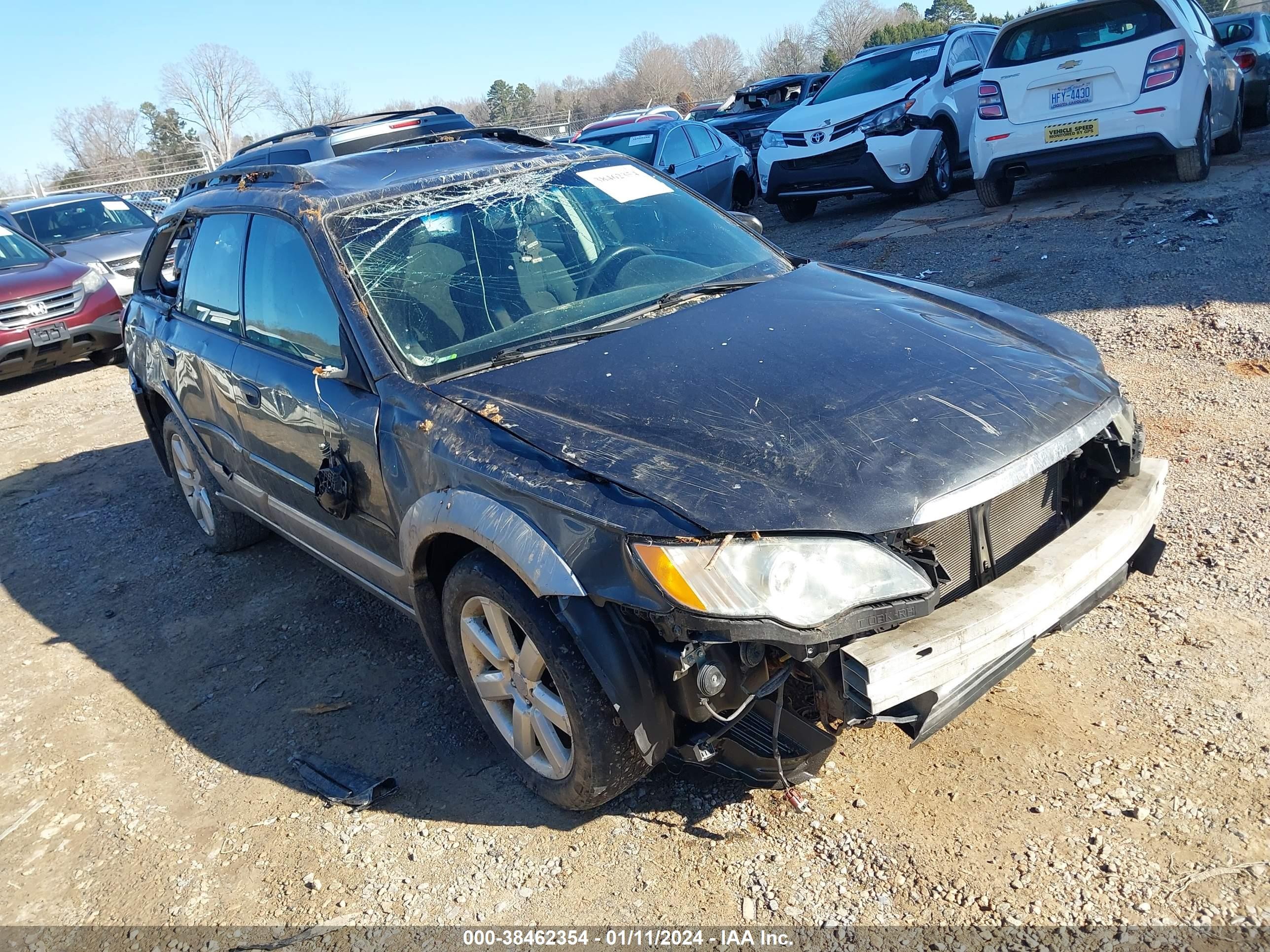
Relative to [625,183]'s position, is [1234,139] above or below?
below

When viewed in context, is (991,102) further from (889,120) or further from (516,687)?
(516,687)

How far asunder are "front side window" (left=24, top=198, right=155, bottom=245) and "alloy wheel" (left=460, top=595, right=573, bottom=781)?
11.6 metres

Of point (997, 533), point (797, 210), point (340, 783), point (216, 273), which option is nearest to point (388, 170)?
point (216, 273)

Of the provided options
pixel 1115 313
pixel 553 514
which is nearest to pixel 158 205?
pixel 1115 313

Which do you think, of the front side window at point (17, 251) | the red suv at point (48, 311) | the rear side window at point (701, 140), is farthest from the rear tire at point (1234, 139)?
the front side window at point (17, 251)

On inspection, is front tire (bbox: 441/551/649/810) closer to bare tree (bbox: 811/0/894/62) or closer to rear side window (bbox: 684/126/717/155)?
rear side window (bbox: 684/126/717/155)

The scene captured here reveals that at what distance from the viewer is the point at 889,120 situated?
9992 millimetres

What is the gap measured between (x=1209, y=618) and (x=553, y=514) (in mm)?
2255

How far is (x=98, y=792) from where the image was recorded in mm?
3320

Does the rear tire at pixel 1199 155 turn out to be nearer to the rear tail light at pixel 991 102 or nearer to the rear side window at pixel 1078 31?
the rear side window at pixel 1078 31

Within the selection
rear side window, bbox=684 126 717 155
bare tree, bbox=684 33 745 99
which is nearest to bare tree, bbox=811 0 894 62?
bare tree, bbox=684 33 745 99

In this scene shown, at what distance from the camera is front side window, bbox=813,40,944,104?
34.3 ft

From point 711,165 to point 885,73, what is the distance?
216 cm

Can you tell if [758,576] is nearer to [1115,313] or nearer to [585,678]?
[585,678]
